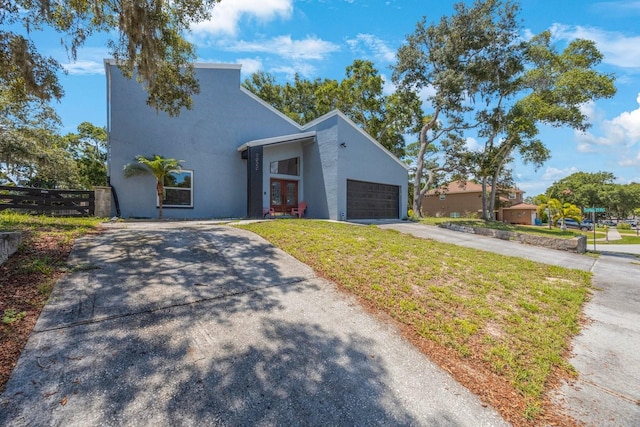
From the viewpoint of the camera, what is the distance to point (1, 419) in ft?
6.02

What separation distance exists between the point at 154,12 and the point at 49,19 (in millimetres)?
2080

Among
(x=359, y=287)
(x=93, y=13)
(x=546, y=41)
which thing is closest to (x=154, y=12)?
(x=93, y=13)

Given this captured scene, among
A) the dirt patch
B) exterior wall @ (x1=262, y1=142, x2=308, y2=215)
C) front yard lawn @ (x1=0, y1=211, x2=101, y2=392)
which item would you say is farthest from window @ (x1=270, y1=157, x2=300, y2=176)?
the dirt patch

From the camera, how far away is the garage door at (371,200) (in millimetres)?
13977

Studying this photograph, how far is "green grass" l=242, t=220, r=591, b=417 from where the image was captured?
10.4 ft

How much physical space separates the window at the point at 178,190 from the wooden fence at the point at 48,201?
247cm

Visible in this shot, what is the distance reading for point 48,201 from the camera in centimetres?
970

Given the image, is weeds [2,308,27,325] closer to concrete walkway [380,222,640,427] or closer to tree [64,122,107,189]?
concrete walkway [380,222,640,427]

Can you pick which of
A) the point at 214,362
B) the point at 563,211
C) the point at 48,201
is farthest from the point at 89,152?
the point at 563,211

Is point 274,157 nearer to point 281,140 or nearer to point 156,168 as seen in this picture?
point 281,140

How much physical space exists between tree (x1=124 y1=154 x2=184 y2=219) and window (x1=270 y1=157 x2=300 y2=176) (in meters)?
4.16

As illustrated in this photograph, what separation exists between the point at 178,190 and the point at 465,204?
33214 millimetres

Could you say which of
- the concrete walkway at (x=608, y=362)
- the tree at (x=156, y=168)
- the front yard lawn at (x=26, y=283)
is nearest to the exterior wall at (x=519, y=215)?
the concrete walkway at (x=608, y=362)

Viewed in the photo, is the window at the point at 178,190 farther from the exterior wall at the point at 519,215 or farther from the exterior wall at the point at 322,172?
the exterior wall at the point at 519,215
